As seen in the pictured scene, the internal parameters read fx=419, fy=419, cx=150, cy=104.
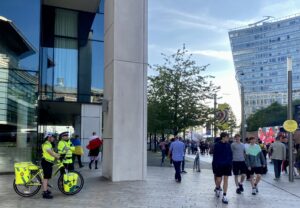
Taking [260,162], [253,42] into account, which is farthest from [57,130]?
[253,42]

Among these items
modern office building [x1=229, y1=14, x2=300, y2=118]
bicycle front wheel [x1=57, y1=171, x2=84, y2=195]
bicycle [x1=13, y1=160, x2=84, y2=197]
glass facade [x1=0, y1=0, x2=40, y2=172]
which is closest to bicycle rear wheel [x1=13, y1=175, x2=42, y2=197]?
bicycle [x1=13, y1=160, x2=84, y2=197]

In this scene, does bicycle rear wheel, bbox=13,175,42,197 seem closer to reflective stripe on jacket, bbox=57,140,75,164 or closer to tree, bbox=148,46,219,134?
reflective stripe on jacket, bbox=57,140,75,164

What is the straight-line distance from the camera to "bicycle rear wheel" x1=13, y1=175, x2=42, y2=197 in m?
10.8

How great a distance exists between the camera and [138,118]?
48.2 feet

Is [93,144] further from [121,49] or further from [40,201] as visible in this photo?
[40,201]

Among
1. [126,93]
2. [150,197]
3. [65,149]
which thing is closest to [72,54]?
[126,93]

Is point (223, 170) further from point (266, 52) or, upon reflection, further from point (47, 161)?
point (266, 52)

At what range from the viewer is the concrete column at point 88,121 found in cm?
2317

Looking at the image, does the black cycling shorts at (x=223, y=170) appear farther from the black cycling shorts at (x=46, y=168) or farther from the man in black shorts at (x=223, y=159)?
the black cycling shorts at (x=46, y=168)

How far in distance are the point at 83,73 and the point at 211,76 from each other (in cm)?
1248

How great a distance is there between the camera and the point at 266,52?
272 ft

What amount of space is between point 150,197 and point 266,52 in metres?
76.6

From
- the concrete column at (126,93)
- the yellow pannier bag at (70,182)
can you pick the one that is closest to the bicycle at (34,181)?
the yellow pannier bag at (70,182)

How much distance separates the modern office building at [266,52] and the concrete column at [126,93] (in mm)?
66299
